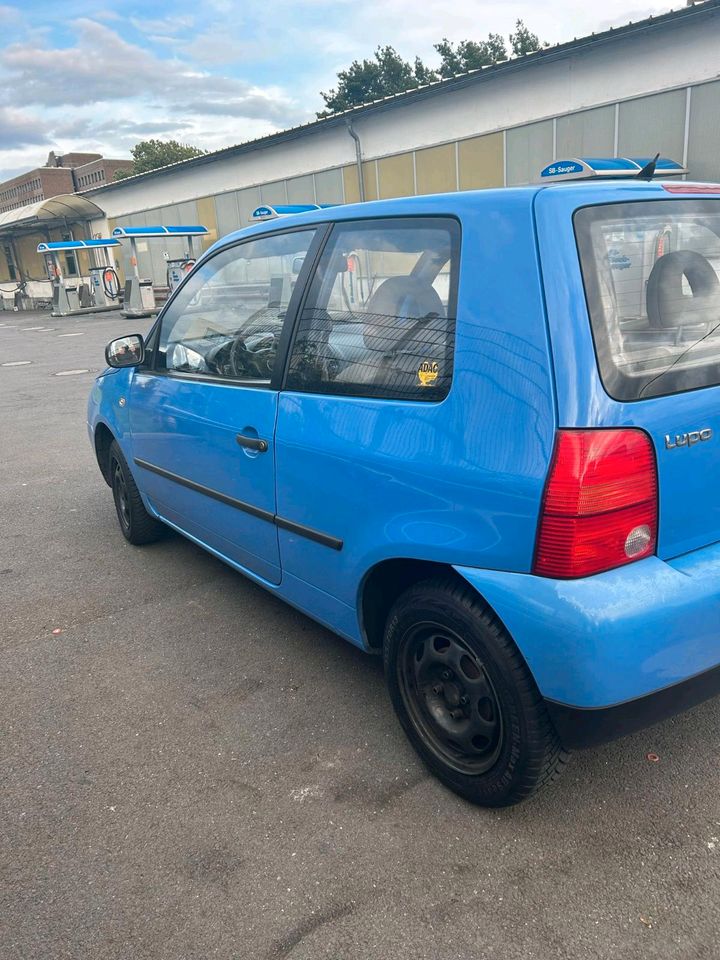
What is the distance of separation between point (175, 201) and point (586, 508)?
3486 centimetres

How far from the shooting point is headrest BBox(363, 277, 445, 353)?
2238 millimetres

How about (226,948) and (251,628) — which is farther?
(251,628)

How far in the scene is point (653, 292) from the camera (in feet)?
6.76

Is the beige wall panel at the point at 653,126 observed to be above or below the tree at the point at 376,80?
below

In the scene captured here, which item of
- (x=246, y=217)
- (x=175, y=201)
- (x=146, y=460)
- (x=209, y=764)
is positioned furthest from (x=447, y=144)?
(x=209, y=764)

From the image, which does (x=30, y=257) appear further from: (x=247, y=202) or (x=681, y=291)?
(x=681, y=291)

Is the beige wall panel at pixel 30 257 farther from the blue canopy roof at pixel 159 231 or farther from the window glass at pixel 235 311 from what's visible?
the window glass at pixel 235 311

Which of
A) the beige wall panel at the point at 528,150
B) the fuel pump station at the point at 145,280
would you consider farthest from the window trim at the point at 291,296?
the fuel pump station at the point at 145,280

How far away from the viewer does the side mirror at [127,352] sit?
3.85 metres

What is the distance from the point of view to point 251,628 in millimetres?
3488

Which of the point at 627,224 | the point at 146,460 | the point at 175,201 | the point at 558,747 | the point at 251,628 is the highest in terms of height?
the point at 175,201

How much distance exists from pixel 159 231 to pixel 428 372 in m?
28.4

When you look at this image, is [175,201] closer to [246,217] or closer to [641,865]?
[246,217]

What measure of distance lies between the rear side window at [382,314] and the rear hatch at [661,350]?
429 millimetres
